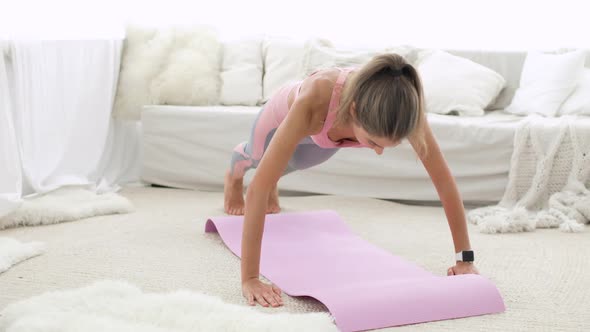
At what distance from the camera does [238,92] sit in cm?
344

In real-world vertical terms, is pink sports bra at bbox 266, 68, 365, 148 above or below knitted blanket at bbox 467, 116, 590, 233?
above

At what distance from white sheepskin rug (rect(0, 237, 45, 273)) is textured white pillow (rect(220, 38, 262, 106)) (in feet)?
4.72

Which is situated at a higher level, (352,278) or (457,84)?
(457,84)

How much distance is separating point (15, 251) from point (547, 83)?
89.2 inches

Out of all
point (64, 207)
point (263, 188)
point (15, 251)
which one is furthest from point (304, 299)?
point (64, 207)

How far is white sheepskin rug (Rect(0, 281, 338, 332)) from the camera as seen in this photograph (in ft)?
4.82

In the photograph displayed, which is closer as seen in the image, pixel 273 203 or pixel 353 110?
pixel 353 110

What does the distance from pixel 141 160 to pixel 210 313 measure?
6.55ft

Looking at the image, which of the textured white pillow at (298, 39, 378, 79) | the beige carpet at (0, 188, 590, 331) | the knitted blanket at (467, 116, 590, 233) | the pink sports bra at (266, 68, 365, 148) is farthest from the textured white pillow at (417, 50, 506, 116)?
the pink sports bra at (266, 68, 365, 148)

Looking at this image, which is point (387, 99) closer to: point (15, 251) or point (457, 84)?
point (15, 251)

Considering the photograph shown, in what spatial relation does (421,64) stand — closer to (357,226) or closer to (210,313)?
(357,226)

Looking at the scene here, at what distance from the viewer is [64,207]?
2666 millimetres

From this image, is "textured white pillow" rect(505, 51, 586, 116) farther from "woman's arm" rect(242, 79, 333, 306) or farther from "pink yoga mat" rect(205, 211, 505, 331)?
"woman's arm" rect(242, 79, 333, 306)

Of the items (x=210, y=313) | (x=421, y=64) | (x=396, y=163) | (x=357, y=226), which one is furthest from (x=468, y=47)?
(x=210, y=313)
